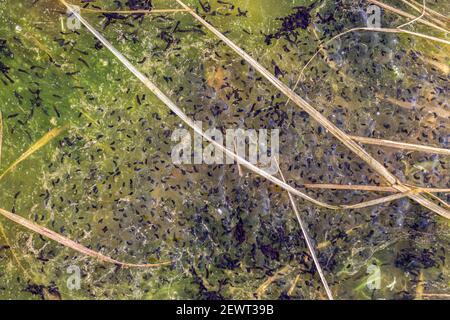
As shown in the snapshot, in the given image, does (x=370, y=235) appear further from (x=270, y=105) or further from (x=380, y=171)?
(x=270, y=105)

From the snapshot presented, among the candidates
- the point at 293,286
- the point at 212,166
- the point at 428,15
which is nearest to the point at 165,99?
the point at 212,166

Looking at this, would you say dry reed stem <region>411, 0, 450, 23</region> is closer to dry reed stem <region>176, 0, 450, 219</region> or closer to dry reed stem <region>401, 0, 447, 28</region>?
dry reed stem <region>401, 0, 447, 28</region>

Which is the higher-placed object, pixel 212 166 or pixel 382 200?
pixel 212 166

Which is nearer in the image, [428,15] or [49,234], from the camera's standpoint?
[49,234]

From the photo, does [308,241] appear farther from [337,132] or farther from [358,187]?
[337,132]

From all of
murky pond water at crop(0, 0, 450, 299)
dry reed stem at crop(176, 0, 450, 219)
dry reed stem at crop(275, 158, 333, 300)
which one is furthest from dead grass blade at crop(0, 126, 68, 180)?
dry reed stem at crop(275, 158, 333, 300)
